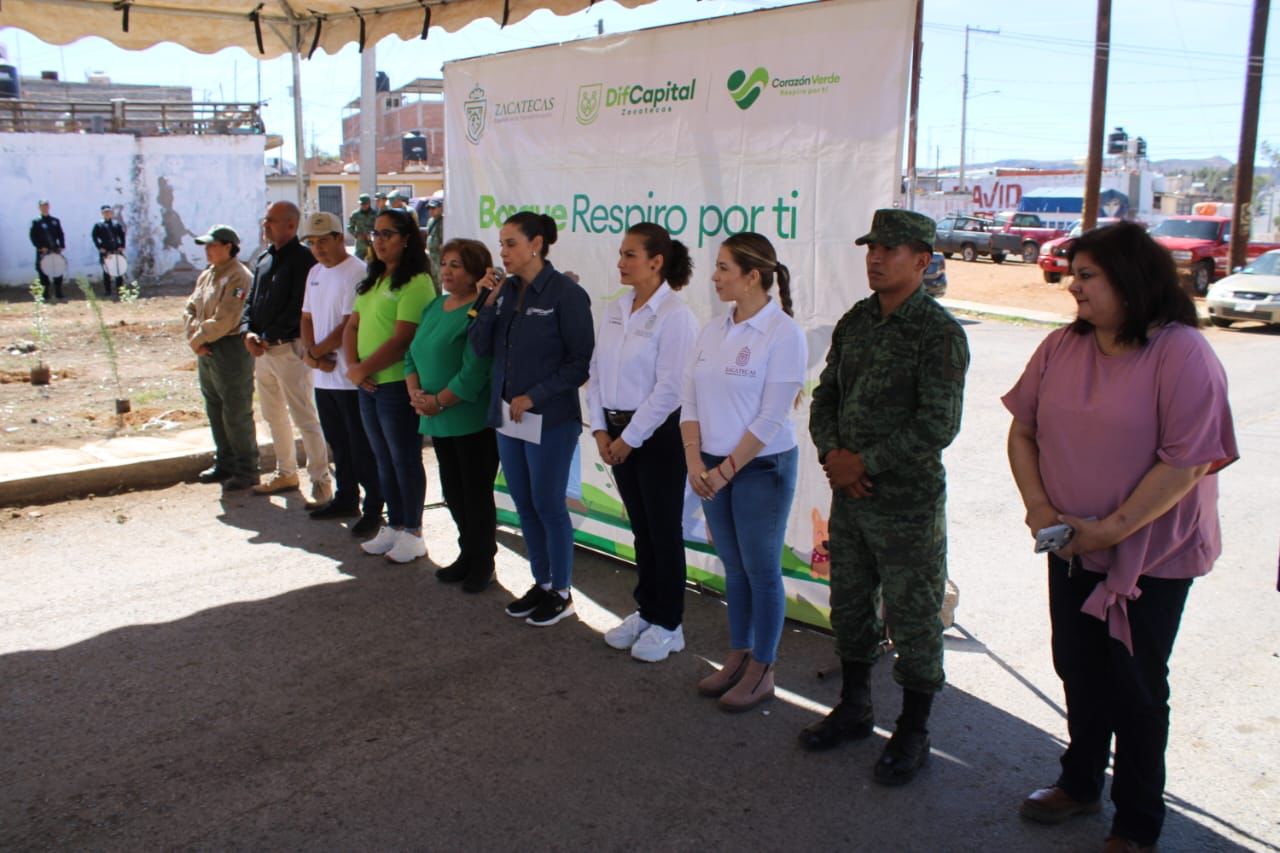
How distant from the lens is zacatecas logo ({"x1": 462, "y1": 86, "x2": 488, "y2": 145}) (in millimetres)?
6238

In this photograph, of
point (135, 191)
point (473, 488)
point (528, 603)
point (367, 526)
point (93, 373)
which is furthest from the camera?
point (135, 191)

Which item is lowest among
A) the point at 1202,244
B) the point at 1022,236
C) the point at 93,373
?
the point at 93,373

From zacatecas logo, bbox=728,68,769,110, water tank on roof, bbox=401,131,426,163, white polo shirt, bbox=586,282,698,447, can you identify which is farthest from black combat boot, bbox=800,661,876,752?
water tank on roof, bbox=401,131,426,163

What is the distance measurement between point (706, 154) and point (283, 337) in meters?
3.35

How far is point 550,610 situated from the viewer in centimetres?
505

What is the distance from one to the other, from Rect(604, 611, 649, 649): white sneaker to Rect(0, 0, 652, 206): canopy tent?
3515mm

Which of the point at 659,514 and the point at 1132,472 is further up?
the point at 1132,472

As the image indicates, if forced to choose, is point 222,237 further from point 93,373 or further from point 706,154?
point 93,373

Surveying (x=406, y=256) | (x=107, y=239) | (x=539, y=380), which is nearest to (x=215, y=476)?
(x=406, y=256)

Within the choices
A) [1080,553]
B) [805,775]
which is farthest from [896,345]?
[805,775]

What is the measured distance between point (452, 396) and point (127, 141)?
26.1 metres

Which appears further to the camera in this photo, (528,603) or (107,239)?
(107,239)

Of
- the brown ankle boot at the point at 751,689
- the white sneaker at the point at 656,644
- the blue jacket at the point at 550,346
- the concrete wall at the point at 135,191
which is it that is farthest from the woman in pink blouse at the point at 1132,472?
the concrete wall at the point at 135,191

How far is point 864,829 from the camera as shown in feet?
11.0
